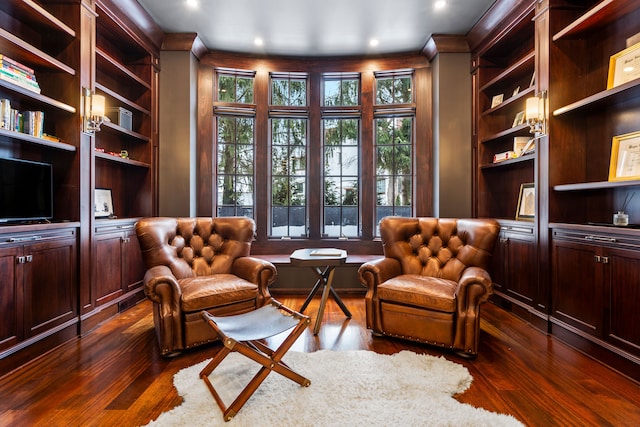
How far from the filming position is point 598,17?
2.57 meters

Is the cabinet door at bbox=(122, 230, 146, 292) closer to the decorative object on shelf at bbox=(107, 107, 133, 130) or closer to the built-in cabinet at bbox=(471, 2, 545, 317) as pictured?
the decorative object on shelf at bbox=(107, 107, 133, 130)

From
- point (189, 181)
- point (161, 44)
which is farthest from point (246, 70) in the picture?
point (189, 181)

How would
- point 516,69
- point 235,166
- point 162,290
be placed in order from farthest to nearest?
point 235,166 < point 516,69 < point 162,290

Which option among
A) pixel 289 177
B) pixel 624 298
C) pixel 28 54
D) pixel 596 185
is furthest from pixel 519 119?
pixel 28 54

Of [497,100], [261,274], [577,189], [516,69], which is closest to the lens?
[577,189]

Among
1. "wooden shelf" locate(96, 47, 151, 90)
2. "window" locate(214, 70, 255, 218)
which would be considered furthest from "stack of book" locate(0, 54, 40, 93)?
"window" locate(214, 70, 255, 218)

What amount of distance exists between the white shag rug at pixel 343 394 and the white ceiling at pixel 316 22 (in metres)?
3.39

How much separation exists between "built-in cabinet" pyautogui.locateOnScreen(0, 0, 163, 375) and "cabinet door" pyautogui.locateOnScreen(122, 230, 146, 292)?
0.01m

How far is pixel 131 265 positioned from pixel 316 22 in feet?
11.2

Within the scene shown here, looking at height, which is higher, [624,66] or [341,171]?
[624,66]

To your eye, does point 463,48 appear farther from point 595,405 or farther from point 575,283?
point 595,405

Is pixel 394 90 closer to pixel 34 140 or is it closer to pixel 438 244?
pixel 438 244

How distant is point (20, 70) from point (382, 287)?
3232mm

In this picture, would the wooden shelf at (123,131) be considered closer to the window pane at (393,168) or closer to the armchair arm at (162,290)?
the armchair arm at (162,290)
